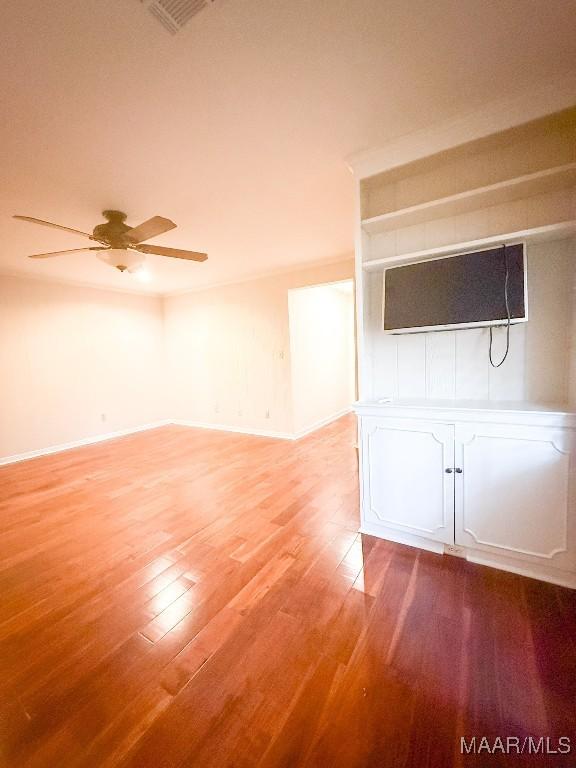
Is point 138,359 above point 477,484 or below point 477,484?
above

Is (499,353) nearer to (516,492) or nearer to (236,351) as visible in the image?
(516,492)

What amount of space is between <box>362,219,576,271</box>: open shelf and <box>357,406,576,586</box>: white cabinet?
0.97m

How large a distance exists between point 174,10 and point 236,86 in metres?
0.39

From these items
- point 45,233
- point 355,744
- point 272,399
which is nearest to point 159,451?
point 272,399

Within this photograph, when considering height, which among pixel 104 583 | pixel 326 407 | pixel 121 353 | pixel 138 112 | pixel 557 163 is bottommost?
pixel 104 583

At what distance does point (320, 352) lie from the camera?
537cm

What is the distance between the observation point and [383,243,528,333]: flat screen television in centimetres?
169

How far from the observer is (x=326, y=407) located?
5.57 m

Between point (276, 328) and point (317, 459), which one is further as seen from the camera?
point (276, 328)

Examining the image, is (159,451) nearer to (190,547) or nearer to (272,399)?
(272,399)

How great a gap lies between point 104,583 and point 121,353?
436 cm

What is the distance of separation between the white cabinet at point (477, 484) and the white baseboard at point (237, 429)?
2686 millimetres

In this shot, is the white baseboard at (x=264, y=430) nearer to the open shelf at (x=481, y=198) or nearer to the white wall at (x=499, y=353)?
the white wall at (x=499, y=353)

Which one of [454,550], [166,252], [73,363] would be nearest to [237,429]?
[73,363]
